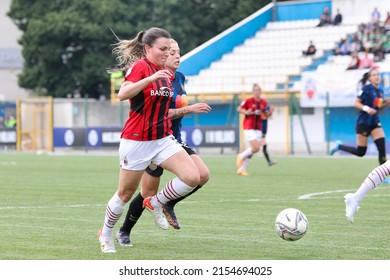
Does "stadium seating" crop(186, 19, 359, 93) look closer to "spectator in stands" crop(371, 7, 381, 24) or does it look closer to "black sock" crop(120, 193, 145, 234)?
"spectator in stands" crop(371, 7, 381, 24)

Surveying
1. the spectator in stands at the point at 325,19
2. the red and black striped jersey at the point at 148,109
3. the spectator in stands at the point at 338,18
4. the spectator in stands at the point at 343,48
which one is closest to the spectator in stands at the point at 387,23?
the spectator in stands at the point at 343,48

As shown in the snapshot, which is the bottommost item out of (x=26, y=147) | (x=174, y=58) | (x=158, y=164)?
(x=26, y=147)

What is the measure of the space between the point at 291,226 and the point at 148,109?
180 centimetres

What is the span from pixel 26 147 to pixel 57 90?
1032cm

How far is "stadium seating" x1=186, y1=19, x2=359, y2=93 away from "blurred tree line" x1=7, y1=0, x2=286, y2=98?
6.45m

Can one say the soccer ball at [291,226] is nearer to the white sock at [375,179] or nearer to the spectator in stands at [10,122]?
the white sock at [375,179]

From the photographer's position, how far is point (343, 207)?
14617 mm

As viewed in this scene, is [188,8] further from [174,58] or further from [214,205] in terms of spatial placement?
[174,58]

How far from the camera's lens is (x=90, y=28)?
52.6m

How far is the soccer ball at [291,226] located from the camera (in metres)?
9.85

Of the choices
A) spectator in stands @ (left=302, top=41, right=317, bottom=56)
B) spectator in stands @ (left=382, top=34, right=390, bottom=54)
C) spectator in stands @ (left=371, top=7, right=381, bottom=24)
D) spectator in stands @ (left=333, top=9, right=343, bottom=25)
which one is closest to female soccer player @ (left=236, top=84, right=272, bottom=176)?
spectator in stands @ (left=382, top=34, right=390, bottom=54)

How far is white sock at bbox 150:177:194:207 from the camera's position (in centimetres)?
995

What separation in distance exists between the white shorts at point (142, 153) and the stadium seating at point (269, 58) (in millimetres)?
31833
